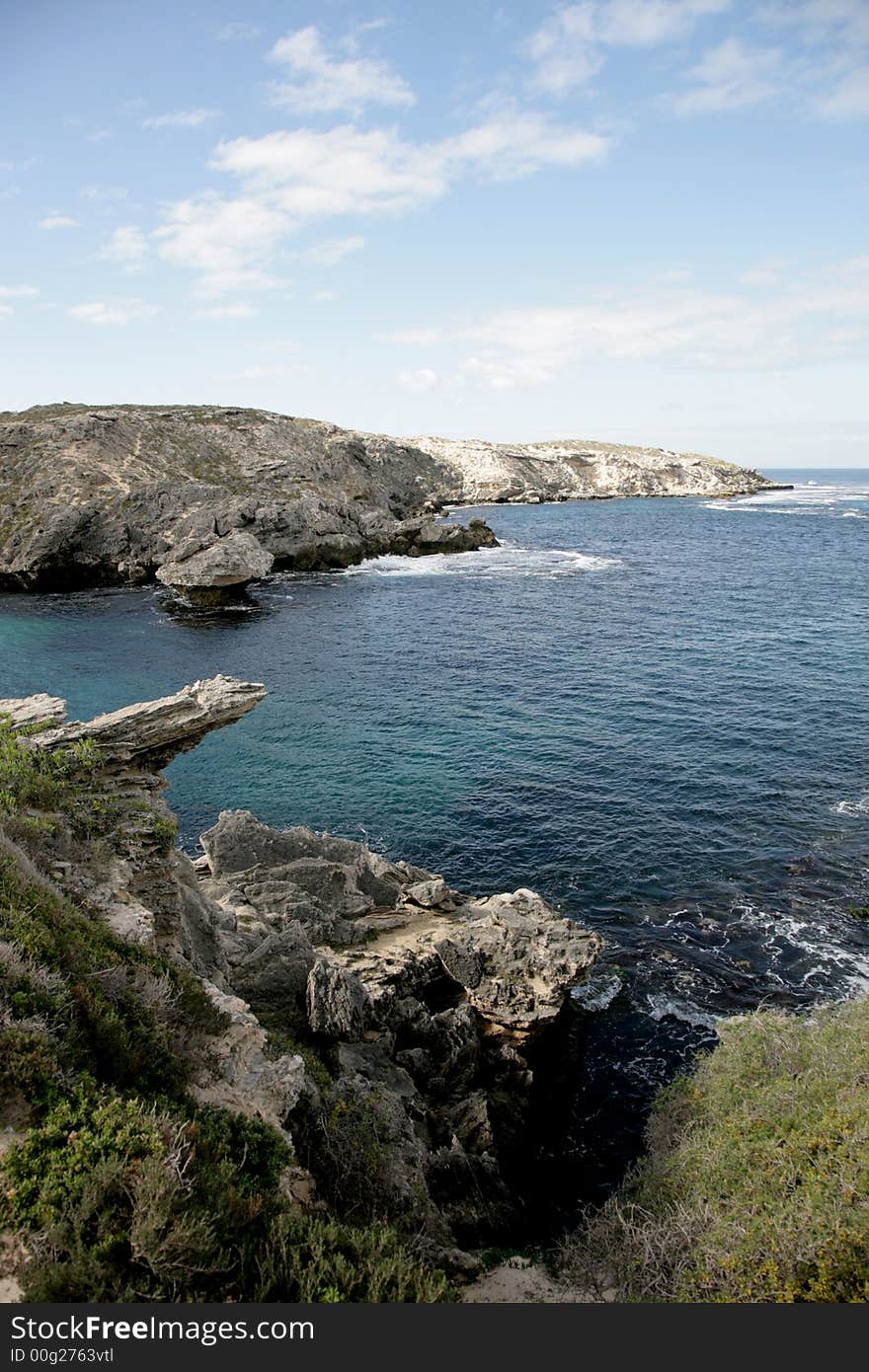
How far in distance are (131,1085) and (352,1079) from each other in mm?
6254

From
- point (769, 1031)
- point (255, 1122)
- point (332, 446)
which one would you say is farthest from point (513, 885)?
point (332, 446)

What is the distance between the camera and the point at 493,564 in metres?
104

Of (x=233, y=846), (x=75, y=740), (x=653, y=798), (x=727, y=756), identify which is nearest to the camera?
(x=75, y=740)

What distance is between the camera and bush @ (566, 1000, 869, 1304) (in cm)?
1160

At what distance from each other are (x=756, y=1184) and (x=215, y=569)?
78.4 meters

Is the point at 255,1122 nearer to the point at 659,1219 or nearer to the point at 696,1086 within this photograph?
the point at 659,1219

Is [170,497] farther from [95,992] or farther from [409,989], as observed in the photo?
[95,992]

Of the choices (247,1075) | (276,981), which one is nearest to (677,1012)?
(276,981)

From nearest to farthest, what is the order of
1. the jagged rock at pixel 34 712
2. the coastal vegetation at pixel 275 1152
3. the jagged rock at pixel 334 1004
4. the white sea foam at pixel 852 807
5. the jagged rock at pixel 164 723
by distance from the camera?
the coastal vegetation at pixel 275 1152, the jagged rock at pixel 334 1004, the jagged rock at pixel 164 723, the jagged rock at pixel 34 712, the white sea foam at pixel 852 807

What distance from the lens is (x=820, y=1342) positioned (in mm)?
8438

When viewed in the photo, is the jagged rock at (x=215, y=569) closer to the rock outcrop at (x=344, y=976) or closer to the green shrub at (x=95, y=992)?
the rock outcrop at (x=344, y=976)

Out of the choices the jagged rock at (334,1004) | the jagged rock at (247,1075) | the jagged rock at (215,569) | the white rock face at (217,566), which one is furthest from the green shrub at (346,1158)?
the white rock face at (217,566)

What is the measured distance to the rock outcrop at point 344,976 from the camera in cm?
1462

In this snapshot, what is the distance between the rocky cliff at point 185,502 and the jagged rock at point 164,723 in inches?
2348
